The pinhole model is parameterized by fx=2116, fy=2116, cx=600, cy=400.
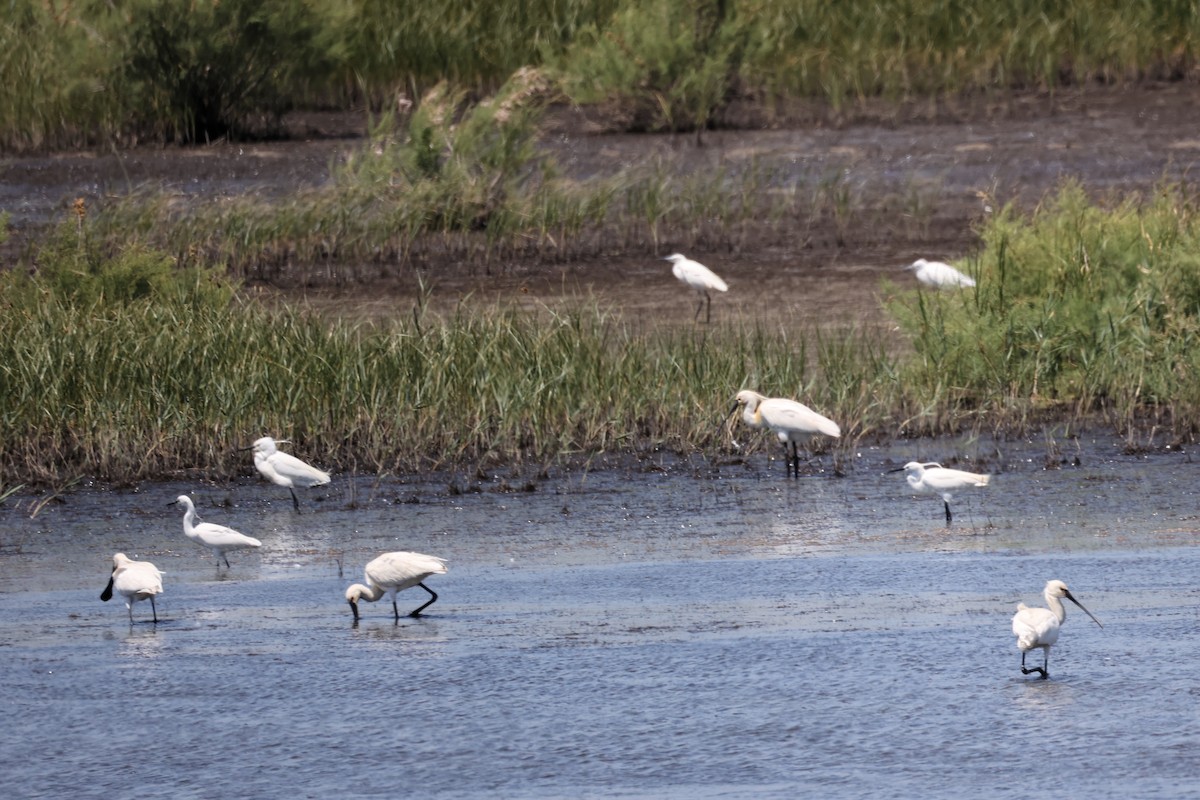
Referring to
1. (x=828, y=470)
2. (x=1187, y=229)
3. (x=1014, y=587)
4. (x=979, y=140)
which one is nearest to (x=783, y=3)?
(x=979, y=140)

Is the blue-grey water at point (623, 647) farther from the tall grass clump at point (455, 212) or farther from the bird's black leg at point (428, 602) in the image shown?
the tall grass clump at point (455, 212)

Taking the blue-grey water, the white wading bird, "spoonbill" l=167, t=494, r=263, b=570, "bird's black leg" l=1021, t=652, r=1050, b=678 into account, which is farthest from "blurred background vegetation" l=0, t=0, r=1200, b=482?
"bird's black leg" l=1021, t=652, r=1050, b=678

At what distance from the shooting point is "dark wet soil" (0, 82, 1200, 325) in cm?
1880

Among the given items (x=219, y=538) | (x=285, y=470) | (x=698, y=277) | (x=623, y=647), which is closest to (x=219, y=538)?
(x=219, y=538)

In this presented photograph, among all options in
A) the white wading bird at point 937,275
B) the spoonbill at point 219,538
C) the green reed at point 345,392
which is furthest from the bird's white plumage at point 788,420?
the white wading bird at point 937,275

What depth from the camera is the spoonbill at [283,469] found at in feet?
37.0

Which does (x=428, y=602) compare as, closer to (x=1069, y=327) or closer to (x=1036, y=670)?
(x=1036, y=670)

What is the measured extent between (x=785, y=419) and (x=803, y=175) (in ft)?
36.6

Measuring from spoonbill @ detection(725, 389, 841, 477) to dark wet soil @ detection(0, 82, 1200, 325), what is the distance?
4.86m

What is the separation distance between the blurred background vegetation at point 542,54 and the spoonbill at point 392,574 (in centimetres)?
1661

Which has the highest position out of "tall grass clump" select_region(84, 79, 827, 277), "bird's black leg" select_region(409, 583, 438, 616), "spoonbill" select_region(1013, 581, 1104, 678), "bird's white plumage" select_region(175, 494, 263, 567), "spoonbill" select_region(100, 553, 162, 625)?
"spoonbill" select_region(1013, 581, 1104, 678)

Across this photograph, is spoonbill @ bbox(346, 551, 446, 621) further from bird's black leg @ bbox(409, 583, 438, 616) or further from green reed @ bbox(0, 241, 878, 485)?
green reed @ bbox(0, 241, 878, 485)

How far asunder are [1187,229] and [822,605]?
21.8ft

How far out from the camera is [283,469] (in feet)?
37.0
